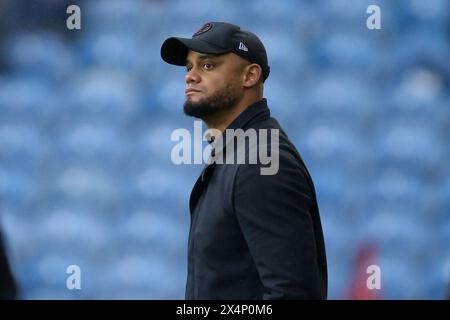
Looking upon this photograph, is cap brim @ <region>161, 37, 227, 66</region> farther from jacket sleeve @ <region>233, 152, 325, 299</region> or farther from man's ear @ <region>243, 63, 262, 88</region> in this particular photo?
jacket sleeve @ <region>233, 152, 325, 299</region>

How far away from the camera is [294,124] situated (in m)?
2.38

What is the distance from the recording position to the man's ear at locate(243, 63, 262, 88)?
1378mm

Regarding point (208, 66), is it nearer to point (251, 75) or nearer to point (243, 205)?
point (251, 75)

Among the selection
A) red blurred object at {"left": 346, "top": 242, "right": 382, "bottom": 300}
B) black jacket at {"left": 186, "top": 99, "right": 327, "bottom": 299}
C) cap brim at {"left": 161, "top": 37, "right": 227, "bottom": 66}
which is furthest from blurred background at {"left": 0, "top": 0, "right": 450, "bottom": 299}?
black jacket at {"left": 186, "top": 99, "right": 327, "bottom": 299}

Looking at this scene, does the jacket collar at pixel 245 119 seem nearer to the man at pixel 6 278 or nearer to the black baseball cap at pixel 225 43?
the black baseball cap at pixel 225 43

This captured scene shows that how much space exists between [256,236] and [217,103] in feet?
0.87

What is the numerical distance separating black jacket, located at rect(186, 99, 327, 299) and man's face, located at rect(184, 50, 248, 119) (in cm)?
11

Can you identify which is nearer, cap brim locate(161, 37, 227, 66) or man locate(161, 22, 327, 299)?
man locate(161, 22, 327, 299)

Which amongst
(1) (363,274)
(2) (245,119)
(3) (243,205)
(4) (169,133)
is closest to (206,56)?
(2) (245,119)

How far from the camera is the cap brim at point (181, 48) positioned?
136 centimetres
